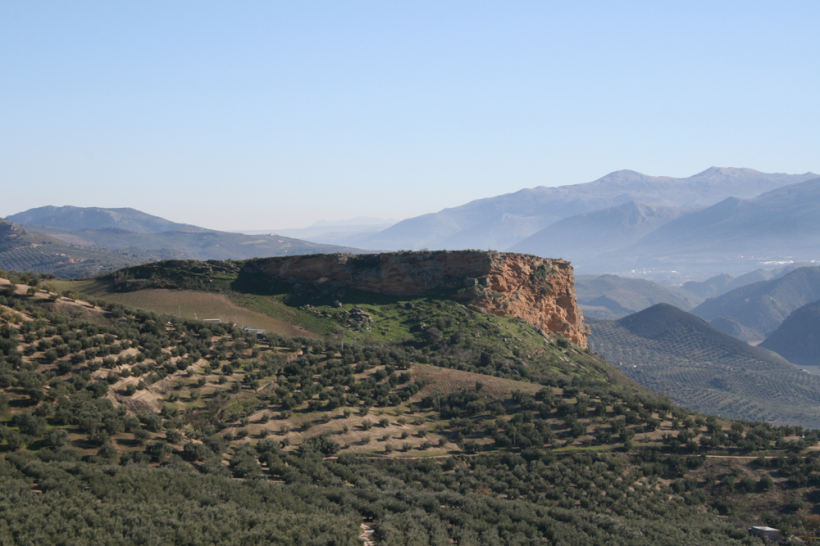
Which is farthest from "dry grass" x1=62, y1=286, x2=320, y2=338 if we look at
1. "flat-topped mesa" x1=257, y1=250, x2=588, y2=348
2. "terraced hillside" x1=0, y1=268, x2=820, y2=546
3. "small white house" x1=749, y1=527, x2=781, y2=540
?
"small white house" x1=749, y1=527, x2=781, y2=540

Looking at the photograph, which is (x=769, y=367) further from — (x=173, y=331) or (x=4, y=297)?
(x=4, y=297)

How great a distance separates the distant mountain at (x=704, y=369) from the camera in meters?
96.0

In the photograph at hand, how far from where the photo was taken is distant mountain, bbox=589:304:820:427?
96000mm

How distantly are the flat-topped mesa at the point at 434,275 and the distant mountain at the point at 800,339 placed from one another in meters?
158

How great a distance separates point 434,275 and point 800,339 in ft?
576

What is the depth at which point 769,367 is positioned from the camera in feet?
423

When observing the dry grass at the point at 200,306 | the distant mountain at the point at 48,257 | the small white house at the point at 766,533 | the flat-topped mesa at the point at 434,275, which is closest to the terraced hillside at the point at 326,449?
the small white house at the point at 766,533

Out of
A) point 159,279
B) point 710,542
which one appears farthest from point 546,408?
point 159,279

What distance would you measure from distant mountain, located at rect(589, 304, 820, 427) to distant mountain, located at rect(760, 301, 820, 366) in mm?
51905

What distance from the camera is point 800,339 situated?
184 metres

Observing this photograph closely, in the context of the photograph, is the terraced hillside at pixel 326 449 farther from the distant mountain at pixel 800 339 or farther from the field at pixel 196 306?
the distant mountain at pixel 800 339

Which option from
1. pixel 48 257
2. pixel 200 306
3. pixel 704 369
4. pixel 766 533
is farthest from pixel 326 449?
pixel 48 257

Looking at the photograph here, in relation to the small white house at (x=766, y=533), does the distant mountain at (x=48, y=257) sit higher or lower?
higher

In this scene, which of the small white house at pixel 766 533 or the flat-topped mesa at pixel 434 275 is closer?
the small white house at pixel 766 533
